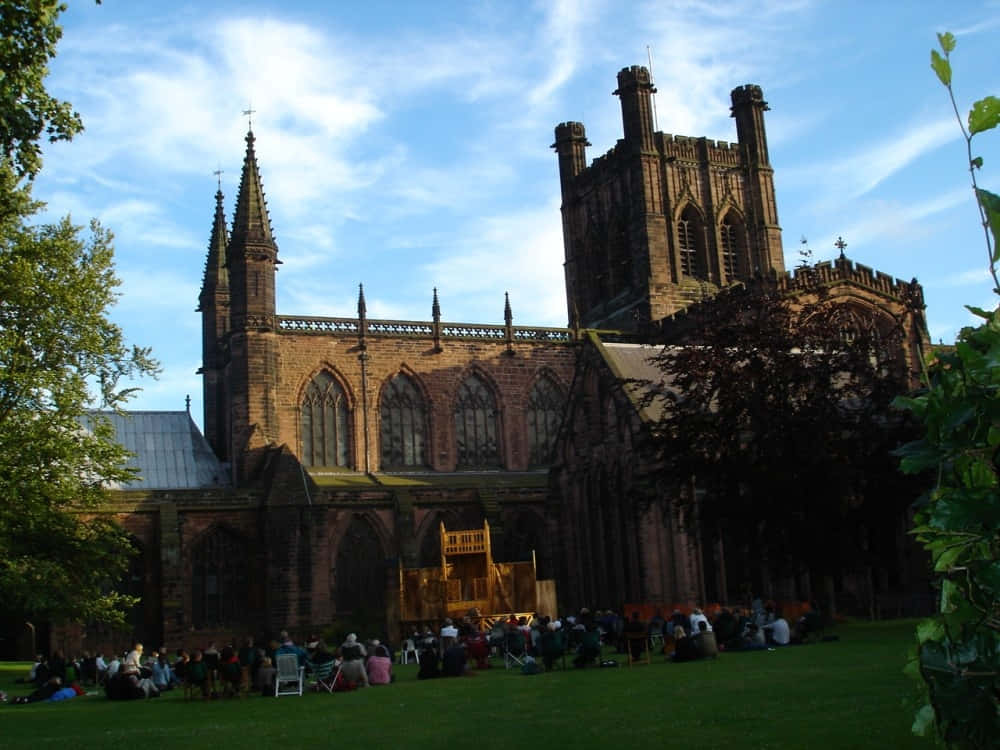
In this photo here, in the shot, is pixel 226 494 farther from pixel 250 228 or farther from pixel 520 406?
pixel 520 406

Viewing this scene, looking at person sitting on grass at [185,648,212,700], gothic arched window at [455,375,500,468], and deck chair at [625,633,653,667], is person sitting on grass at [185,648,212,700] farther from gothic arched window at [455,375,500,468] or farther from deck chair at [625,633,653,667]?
gothic arched window at [455,375,500,468]

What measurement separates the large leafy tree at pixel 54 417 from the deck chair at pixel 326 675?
8475 mm

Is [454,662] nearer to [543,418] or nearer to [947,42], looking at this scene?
[947,42]

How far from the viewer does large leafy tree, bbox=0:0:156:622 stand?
27.0 meters

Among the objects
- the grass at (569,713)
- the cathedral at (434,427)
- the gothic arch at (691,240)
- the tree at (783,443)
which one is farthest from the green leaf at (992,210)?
the gothic arch at (691,240)

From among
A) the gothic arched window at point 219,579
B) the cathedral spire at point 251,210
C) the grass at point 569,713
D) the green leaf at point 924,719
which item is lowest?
the grass at point 569,713

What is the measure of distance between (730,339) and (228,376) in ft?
85.6

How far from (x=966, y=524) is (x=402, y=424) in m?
48.0

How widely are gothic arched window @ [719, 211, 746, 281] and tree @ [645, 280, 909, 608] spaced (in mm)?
29925

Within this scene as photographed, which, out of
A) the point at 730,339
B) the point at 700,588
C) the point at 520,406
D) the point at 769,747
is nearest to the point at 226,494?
the point at 520,406

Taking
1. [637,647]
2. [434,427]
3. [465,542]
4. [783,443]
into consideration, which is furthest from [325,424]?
[637,647]

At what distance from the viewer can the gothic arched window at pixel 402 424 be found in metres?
52.4

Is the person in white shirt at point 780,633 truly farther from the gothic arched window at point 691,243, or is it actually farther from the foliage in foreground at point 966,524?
the gothic arched window at point 691,243

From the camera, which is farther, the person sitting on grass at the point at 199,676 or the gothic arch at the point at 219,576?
the gothic arch at the point at 219,576
